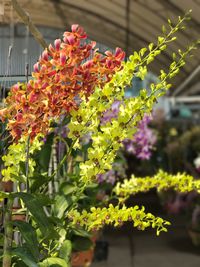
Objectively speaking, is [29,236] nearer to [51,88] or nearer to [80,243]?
[51,88]

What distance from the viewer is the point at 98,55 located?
1.33 meters

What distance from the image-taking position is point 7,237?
4.30ft

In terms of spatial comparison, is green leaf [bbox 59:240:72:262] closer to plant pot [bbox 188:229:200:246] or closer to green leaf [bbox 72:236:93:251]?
green leaf [bbox 72:236:93:251]

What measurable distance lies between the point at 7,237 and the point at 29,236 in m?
0.07

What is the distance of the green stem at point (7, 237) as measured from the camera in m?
1.29

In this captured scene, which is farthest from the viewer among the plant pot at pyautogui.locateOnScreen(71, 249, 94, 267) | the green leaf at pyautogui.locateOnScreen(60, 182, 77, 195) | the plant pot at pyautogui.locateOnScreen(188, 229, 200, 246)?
the plant pot at pyautogui.locateOnScreen(188, 229, 200, 246)

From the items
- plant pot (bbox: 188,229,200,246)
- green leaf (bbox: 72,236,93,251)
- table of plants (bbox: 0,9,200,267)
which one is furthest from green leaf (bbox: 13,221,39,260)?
plant pot (bbox: 188,229,200,246)

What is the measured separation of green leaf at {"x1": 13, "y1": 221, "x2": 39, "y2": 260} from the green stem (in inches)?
1.5

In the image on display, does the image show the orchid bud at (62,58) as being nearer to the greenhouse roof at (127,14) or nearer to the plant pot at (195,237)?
the plant pot at (195,237)

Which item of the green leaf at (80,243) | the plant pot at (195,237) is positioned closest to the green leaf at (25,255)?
the green leaf at (80,243)

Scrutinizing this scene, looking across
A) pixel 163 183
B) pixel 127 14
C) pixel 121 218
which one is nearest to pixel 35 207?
pixel 121 218

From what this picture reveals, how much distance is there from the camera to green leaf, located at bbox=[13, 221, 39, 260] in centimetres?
126

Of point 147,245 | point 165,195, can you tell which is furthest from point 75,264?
point 165,195

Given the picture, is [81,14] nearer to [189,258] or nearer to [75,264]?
[189,258]
